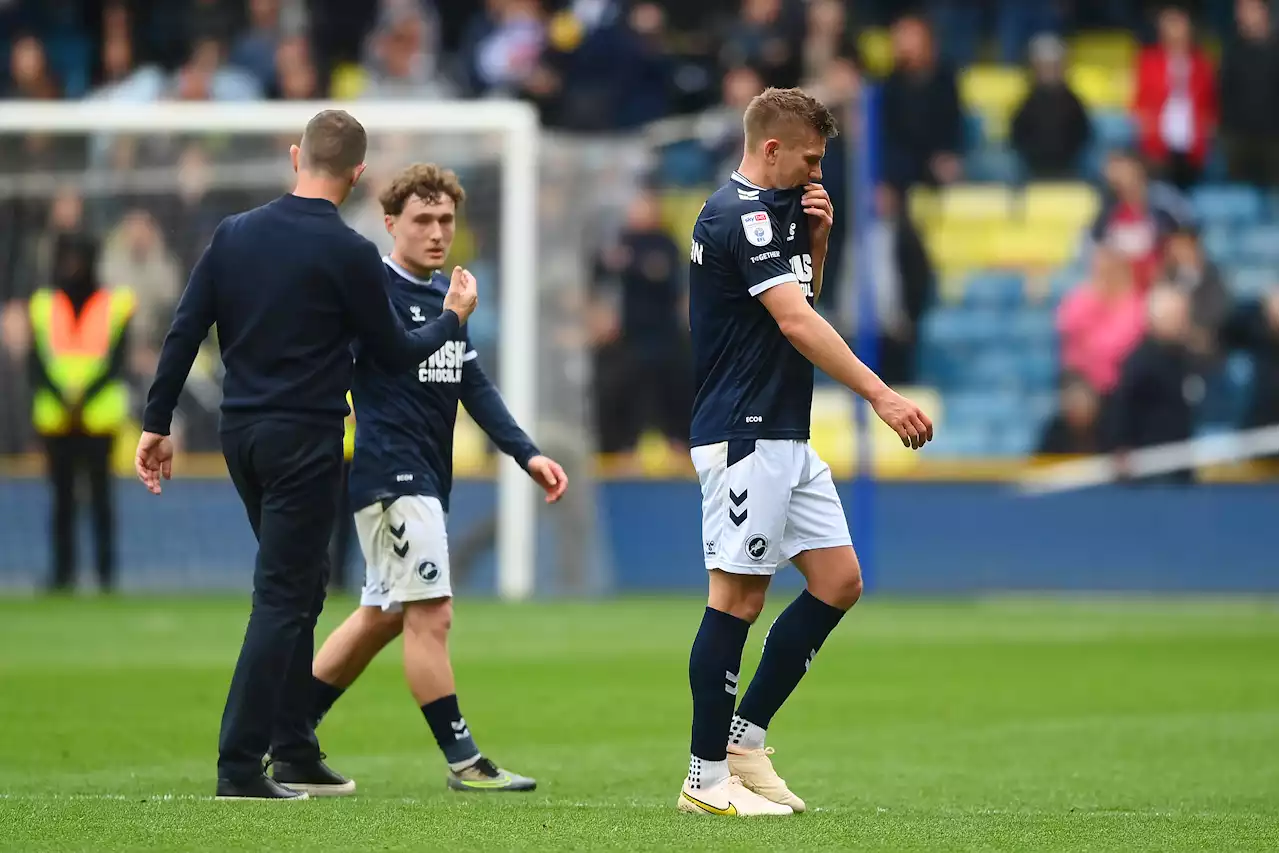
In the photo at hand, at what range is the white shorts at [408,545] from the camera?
707 cm

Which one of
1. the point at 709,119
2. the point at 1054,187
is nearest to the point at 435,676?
the point at 709,119

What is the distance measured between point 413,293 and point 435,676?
1.34 m

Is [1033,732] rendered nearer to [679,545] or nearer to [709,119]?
[679,545]

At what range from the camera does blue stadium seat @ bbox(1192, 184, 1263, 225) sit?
1972 cm

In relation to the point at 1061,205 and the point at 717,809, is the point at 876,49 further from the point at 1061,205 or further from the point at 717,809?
the point at 717,809

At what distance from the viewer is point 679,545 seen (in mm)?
16766

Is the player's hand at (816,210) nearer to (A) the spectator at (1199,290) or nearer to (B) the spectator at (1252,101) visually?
Answer: (A) the spectator at (1199,290)

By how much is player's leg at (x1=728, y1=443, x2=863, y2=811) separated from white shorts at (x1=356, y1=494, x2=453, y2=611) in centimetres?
127

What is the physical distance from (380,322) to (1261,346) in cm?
1259

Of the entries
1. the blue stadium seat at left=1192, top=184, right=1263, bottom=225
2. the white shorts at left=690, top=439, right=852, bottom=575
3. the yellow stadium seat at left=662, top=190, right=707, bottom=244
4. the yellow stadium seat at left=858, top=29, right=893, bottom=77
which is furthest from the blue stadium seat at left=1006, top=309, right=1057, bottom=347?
the white shorts at left=690, top=439, right=852, bottom=575

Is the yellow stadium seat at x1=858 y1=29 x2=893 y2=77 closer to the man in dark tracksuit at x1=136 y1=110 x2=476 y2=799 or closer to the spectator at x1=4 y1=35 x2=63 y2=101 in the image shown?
the spectator at x1=4 y1=35 x2=63 y2=101

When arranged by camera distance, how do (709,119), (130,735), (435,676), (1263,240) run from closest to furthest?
(435,676)
(130,735)
(709,119)
(1263,240)

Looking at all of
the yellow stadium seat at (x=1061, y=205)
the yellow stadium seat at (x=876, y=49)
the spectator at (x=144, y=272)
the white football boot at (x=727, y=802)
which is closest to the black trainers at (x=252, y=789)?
the white football boot at (x=727, y=802)

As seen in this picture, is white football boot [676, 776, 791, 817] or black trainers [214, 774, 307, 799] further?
black trainers [214, 774, 307, 799]
